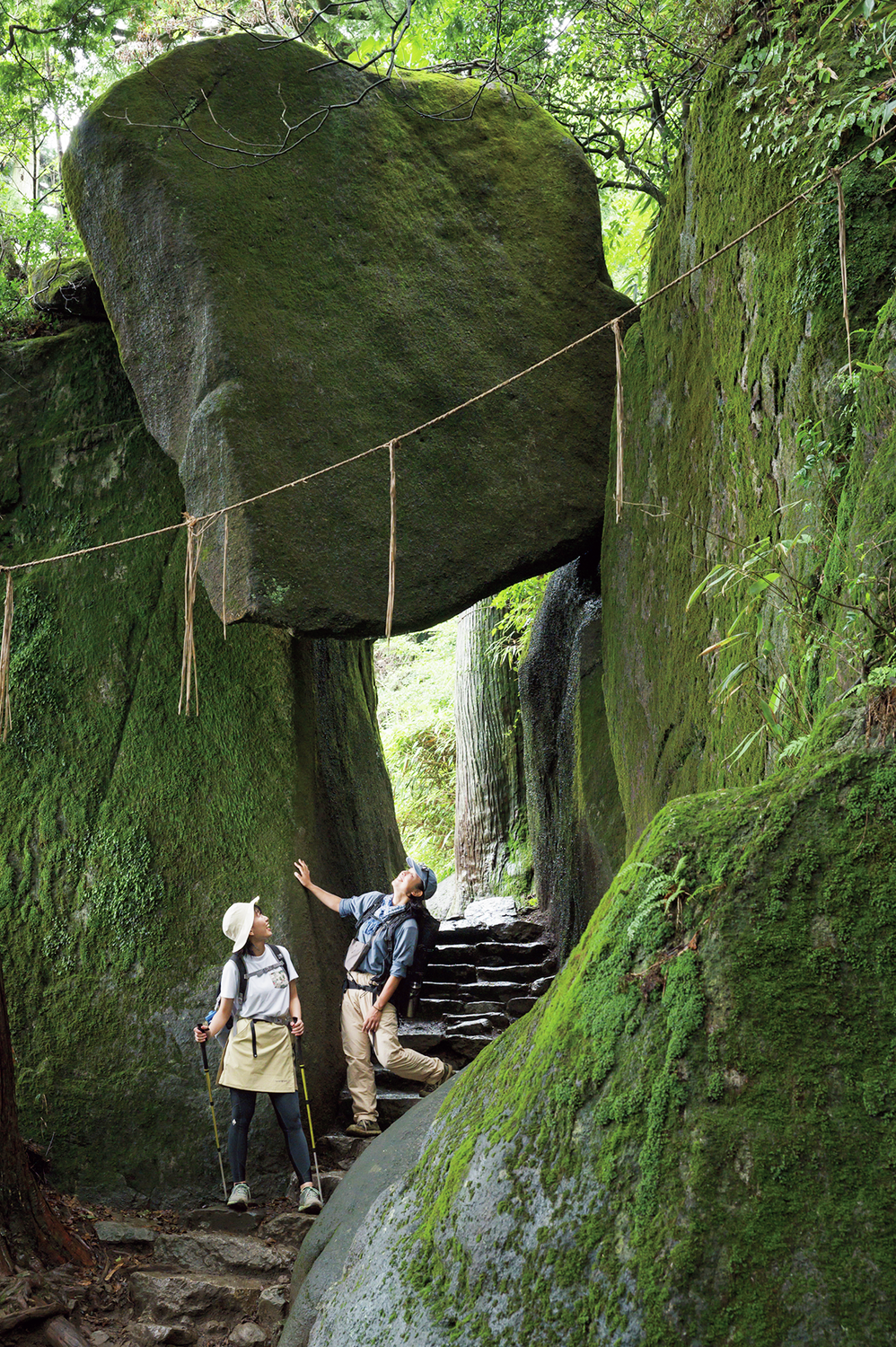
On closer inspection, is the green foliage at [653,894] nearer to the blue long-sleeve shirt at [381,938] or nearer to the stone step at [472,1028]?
the blue long-sleeve shirt at [381,938]

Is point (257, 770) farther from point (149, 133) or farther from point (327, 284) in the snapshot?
point (149, 133)

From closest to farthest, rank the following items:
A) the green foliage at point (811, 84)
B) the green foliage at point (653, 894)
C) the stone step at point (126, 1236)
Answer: the green foliage at point (653, 894) < the green foliage at point (811, 84) < the stone step at point (126, 1236)

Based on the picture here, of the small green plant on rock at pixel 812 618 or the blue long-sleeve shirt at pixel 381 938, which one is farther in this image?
the blue long-sleeve shirt at pixel 381 938

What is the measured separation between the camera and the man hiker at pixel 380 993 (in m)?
6.13

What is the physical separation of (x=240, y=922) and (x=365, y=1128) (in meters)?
1.74

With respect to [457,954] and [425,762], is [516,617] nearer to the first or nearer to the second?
[457,954]

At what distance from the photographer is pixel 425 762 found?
1783 cm

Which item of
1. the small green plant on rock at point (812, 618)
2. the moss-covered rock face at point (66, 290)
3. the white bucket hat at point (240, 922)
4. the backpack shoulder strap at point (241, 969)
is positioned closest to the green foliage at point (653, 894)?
the small green plant on rock at point (812, 618)

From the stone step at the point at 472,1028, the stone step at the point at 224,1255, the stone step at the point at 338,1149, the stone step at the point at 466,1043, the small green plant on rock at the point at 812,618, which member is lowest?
the stone step at the point at 224,1255

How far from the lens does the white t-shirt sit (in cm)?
546

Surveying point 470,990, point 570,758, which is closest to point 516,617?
point 570,758

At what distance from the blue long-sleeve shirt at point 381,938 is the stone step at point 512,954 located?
2.58 meters

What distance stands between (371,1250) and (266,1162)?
3624 mm

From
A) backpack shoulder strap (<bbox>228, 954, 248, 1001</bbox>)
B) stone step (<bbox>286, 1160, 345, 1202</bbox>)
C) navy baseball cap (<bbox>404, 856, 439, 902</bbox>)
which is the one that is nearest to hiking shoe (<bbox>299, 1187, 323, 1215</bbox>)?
stone step (<bbox>286, 1160, 345, 1202</bbox>)
